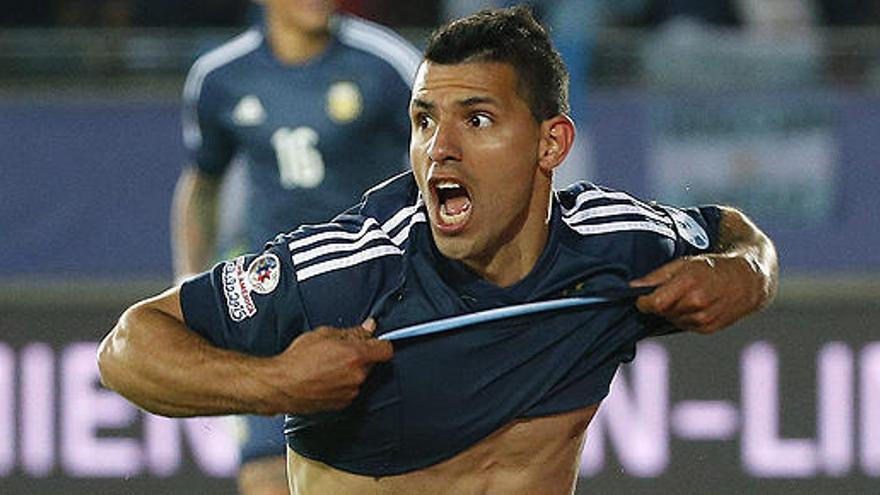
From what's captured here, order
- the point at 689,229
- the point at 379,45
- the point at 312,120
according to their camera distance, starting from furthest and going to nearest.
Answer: the point at 379,45 < the point at 312,120 < the point at 689,229

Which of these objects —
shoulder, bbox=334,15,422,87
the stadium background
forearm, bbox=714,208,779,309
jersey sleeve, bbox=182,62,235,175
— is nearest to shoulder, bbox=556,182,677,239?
forearm, bbox=714,208,779,309

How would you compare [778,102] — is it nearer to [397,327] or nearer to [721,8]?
[721,8]

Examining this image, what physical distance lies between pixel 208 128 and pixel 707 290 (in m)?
2.99

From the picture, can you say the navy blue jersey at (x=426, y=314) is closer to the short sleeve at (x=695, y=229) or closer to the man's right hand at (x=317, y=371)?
the short sleeve at (x=695, y=229)

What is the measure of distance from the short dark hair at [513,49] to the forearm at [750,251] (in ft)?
1.61

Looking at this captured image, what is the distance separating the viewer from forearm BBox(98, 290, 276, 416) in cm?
372

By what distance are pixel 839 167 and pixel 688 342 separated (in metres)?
0.85

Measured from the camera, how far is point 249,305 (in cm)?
387

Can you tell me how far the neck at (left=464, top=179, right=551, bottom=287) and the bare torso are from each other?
30 centimetres

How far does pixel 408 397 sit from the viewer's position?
159 inches

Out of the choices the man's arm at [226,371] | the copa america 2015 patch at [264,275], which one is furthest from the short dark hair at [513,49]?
the man's arm at [226,371]

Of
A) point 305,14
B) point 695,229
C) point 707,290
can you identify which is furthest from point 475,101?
point 305,14

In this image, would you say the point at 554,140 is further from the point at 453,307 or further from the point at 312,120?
the point at 312,120

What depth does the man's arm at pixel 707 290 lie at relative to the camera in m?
4.00
